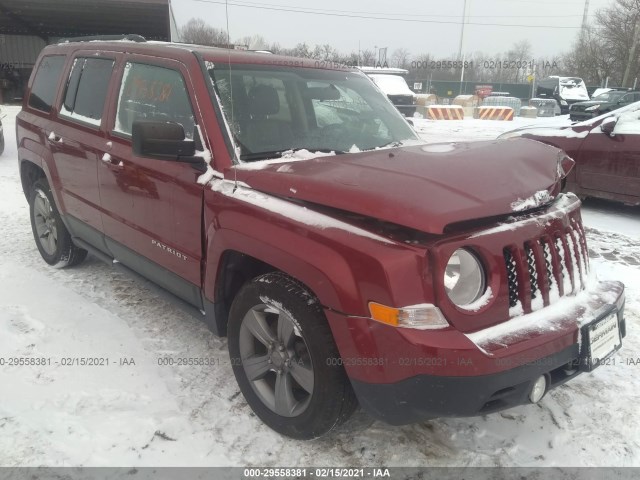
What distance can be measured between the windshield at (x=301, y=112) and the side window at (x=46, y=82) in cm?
216

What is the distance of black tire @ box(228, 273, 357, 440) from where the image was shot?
220 centimetres

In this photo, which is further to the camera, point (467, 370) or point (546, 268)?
point (546, 268)

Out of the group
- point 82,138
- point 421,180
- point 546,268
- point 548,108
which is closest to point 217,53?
point 82,138

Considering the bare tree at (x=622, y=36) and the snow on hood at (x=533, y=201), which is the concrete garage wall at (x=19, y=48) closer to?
the snow on hood at (x=533, y=201)

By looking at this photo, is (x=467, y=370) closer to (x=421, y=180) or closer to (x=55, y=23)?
(x=421, y=180)

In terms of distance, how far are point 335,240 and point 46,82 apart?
375cm

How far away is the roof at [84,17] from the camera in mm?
21250

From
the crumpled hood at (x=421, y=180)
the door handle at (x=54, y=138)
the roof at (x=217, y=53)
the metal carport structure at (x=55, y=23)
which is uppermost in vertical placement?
the metal carport structure at (x=55, y=23)

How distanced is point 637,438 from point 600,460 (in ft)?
1.00

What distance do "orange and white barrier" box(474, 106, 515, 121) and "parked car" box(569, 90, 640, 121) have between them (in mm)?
2986

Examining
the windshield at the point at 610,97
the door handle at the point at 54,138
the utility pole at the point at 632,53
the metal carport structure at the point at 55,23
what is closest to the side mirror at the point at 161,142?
the door handle at the point at 54,138

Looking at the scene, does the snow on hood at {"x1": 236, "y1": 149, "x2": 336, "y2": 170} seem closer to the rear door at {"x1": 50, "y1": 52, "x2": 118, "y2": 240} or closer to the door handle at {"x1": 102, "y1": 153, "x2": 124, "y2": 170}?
the door handle at {"x1": 102, "y1": 153, "x2": 124, "y2": 170}

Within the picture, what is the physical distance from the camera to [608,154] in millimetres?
6582

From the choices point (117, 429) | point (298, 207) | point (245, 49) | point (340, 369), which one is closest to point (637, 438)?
point (340, 369)
